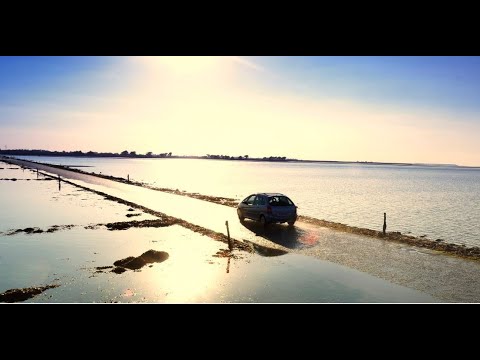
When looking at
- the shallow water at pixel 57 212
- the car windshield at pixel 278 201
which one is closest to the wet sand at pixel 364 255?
the car windshield at pixel 278 201

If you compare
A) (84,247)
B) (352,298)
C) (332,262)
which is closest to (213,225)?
(84,247)

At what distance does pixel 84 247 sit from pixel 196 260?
22.3 ft

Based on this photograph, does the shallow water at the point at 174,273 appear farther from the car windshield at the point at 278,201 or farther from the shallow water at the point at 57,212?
the car windshield at the point at 278,201

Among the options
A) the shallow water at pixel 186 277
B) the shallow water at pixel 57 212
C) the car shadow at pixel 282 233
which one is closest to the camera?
the shallow water at pixel 186 277

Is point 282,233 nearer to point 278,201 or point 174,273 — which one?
point 278,201

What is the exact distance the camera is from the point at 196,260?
15445 millimetres

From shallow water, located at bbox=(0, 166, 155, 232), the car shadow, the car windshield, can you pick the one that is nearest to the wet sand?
the car shadow

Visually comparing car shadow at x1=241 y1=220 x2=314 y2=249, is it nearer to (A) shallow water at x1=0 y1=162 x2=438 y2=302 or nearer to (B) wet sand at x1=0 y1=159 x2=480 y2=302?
(B) wet sand at x1=0 y1=159 x2=480 y2=302

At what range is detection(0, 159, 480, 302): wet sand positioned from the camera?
474 inches

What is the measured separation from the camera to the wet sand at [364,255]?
1203 cm

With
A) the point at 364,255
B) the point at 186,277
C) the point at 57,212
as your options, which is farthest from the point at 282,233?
the point at 57,212
